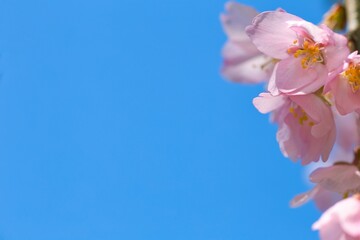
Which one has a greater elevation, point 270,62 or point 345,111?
point 270,62

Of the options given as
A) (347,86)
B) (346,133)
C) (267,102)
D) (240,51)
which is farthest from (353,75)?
(240,51)

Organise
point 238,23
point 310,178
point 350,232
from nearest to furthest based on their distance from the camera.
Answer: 1. point 350,232
2. point 310,178
3. point 238,23

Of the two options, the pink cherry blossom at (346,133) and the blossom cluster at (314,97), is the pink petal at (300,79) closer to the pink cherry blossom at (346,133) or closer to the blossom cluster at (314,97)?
the blossom cluster at (314,97)

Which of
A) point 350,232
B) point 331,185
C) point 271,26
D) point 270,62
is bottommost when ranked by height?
point 350,232

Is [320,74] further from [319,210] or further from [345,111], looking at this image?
[319,210]

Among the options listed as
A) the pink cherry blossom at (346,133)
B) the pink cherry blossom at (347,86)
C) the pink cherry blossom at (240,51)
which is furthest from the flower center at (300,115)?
the pink cherry blossom at (240,51)

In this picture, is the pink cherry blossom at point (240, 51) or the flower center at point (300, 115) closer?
the flower center at point (300, 115)

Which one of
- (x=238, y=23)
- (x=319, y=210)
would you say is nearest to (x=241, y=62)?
(x=238, y=23)
